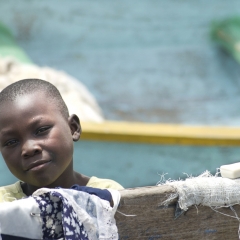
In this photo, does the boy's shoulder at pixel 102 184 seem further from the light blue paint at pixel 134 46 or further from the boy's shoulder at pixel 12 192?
the light blue paint at pixel 134 46

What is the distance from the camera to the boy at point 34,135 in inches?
51.5

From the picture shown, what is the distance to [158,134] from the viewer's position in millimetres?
2855

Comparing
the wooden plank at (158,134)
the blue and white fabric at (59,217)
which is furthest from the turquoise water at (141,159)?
the blue and white fabric at (59,217)

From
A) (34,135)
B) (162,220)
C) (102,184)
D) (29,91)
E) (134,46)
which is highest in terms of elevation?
(134,46)

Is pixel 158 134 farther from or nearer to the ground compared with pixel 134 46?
nearer to the ground

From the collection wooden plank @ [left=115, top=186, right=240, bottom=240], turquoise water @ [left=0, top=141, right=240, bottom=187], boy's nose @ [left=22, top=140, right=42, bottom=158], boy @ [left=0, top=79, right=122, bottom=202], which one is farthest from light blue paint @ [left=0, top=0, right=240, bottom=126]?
wooden plank @ [left=115, top=186, right=240, bottom=240]

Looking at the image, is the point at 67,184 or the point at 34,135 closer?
the point at 34,135

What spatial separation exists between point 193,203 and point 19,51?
12.0ft

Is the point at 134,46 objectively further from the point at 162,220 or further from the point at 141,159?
the point at 162,220

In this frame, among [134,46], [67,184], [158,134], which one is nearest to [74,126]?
[67,184]

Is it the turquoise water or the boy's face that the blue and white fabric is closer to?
the boy's face

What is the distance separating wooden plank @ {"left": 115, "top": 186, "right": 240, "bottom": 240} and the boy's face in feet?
0.96

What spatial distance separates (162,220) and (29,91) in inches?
19.9

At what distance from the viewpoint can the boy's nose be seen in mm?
1281
